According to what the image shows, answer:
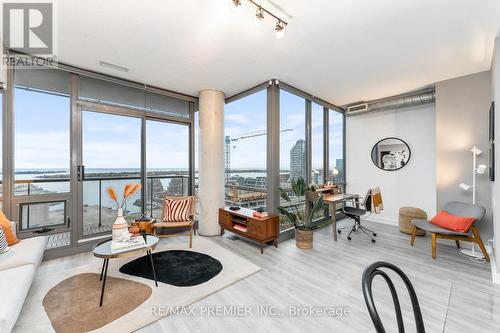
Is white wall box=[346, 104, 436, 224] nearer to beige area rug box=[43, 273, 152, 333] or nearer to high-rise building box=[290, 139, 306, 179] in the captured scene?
high-rise building box=[290, 139, 306, 179]

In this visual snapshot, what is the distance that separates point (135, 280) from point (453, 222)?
4.45 meters

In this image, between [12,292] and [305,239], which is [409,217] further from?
[12,292]

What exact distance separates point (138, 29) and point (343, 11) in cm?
222

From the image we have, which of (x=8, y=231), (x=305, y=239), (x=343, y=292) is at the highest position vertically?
(x=8, y=231)

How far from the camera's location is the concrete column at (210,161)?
4184 millimetres

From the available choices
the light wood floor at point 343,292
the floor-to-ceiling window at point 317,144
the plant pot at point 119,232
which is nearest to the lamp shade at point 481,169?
the light wood floor at point 343,292

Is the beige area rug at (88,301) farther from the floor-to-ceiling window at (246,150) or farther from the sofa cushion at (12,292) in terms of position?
the floor-to-ceiling window at (246,150)

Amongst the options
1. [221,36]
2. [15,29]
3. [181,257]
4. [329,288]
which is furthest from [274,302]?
[15,29]

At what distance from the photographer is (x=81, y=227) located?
3.33 meters

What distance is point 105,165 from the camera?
364 centimetres

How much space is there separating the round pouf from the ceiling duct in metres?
2.14

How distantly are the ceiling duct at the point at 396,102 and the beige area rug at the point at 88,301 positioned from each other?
527cm

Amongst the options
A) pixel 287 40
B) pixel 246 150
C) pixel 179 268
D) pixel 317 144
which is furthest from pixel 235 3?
pixel 317 144

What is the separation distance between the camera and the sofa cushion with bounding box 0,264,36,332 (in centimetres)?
144
